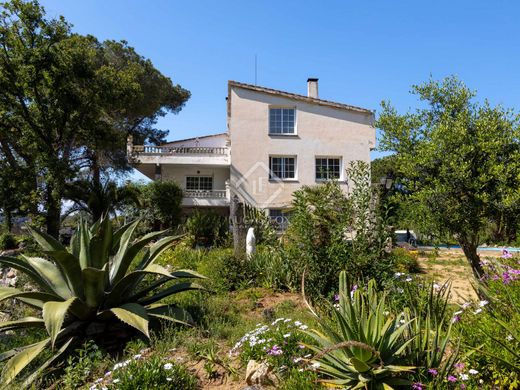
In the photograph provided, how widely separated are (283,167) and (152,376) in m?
19.8

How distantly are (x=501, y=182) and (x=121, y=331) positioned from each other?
696cm

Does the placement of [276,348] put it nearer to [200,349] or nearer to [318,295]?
[200,349]

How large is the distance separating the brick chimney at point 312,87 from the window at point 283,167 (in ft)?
16.8

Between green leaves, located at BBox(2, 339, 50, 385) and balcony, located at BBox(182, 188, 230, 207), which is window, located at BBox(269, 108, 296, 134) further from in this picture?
green leaves, located at BBox(2, 339, 50, 385)

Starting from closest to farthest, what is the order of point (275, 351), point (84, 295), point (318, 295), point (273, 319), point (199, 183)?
1. point (275, 351)
2. point (84, 295)
3. point (273, 319)
4. point (318, 295)
5. point (199, 183)

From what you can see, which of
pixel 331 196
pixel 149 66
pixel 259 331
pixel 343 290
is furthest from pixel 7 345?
pixel 149 66

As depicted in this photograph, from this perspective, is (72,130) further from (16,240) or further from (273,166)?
(273,166)

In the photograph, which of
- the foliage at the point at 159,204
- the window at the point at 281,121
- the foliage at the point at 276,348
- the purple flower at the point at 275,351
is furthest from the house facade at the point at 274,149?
the purple flower at the point at 275,351

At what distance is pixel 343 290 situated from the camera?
11.2 feet

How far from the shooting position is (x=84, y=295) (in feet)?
14.8

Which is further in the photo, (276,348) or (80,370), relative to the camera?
(80,370)

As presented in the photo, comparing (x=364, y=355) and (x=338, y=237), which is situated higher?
(x=338, y=237)

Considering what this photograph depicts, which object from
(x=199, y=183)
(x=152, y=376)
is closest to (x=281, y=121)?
(x=199, y=183)

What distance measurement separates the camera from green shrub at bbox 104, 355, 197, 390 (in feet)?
10.2
